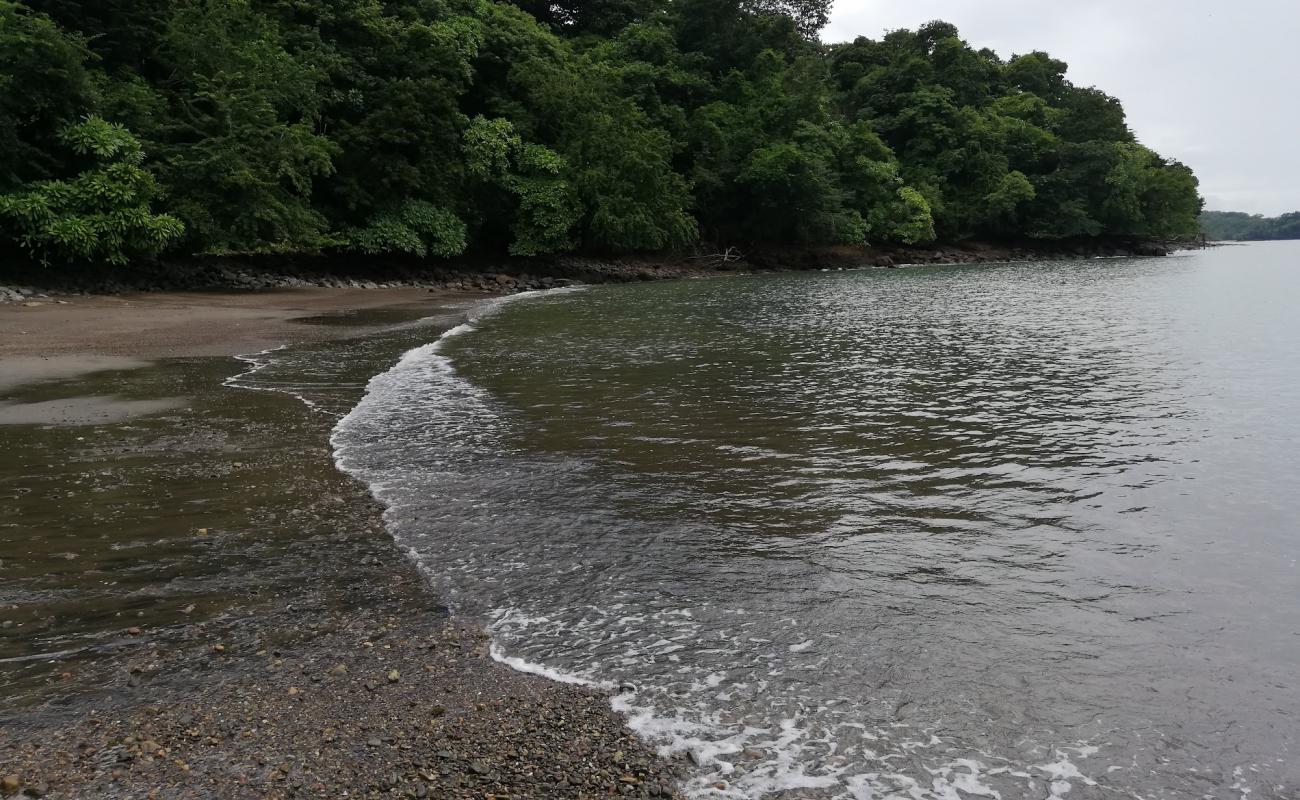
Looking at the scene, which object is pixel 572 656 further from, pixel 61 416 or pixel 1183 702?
pixel 61 416

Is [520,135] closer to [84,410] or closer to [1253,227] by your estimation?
[84,410]

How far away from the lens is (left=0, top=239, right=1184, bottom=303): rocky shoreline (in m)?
27.3

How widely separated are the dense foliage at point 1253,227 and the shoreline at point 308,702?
654 ft

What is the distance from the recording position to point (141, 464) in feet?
26.9

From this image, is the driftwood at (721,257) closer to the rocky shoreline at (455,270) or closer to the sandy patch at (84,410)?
the rocky shoreline at (455,270)

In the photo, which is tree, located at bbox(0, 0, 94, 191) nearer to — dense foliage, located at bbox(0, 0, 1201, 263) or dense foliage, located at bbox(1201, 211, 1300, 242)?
dense foliage, located at bbox(0, 0, 1201, 263)

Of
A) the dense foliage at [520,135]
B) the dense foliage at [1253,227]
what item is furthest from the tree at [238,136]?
the dense foliage at [1253,227]

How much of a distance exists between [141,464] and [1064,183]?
254ft

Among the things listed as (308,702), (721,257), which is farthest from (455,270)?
(308,702)

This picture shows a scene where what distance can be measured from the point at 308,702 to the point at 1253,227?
231 metres

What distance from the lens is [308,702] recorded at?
4117 mm

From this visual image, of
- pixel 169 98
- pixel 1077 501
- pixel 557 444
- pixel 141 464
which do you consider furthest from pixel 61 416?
pixel 169 98

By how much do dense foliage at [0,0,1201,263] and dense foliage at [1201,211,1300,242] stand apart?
12202 cm

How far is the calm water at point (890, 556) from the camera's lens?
3936mm
